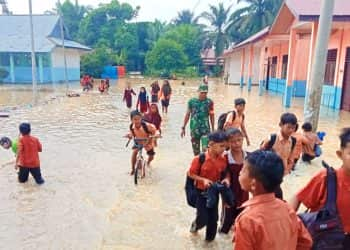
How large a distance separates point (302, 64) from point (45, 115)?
14798 mm

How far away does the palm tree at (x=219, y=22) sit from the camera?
47.7 m

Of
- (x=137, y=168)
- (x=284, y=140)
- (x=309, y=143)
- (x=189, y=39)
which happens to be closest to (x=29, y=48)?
(x=189, y=39)

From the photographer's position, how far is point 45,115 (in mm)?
13703

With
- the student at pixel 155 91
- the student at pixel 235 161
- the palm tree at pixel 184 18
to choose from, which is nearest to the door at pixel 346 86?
the student at pixel 155 91

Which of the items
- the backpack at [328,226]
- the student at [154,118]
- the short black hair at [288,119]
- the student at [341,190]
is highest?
the short black hair at [288,119]

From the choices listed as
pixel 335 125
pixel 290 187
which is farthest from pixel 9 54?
pixel 290 187

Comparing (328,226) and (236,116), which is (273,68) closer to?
(236,116)

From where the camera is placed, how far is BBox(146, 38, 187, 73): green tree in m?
49.6

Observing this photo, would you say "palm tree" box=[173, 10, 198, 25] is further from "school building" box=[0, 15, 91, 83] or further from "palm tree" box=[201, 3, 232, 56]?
"school building" box=[0, 15, 91, 83]

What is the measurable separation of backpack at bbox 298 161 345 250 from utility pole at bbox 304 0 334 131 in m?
5.76

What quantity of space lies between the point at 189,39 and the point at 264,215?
5372 cm

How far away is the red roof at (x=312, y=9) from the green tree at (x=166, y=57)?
37.4 metres

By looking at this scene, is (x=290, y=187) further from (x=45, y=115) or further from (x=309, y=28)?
(x=309, y=28)

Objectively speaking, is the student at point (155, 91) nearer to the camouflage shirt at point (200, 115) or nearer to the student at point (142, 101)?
the student at point (142, 101)
